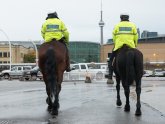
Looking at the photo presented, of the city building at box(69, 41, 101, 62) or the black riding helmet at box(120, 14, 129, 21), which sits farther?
the city building at box(69, 41, 101, 62)

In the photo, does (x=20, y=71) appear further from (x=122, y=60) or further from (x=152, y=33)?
(x=152, y=33)

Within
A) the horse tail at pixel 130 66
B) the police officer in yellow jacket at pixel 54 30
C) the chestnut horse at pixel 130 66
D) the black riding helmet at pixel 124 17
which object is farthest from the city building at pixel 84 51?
the horse tail at pixel 130 66

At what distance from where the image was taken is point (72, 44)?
171875 millimetres

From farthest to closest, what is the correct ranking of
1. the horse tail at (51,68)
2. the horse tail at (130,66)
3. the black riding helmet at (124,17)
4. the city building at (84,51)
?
the city building at (84,51)
the black riding helmet at (124,17)
the horse tail at (130,66)
the horse tail at (51,68)

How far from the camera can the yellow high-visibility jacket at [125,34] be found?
10859 millimetres

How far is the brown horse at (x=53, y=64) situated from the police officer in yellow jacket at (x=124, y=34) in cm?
134

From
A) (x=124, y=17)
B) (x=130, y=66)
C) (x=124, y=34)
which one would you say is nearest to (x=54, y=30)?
(x=124, y=34)

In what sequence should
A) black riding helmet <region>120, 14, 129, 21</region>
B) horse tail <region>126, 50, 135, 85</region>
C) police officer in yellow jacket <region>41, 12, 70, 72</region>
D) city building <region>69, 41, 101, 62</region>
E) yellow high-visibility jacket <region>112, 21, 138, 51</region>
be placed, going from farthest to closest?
city building <region>69, 41, 101, 62</region> < black riding helmet <region>120, 14, 129, 21</region> < yellow high-visibility jacket <region>112, 21, 138, 51</region> < police officer in yellow jacket <region>41, 12, 70, 72</region> < horse tail <region>126, 50, 135, 85</region>

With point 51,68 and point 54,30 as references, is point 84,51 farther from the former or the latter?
point 51,68

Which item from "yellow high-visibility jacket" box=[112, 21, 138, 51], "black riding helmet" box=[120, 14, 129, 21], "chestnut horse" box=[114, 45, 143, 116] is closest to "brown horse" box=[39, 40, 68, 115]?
"chestnut horse" box=[114, 45, 143, 116]

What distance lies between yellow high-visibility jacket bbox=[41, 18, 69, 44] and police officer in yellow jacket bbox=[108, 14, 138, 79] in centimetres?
115

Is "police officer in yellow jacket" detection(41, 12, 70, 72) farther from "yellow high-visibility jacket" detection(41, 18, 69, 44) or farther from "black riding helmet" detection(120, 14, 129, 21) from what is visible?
"black riding helmet" detection(120, 14, 129, 21)

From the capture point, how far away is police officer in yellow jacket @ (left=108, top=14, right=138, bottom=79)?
35.6ft

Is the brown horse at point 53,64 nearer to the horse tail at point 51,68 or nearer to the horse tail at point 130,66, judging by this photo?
the horse tail at point 51,68
